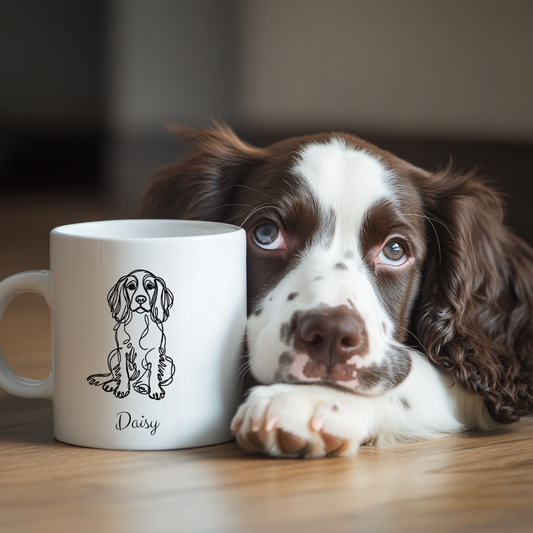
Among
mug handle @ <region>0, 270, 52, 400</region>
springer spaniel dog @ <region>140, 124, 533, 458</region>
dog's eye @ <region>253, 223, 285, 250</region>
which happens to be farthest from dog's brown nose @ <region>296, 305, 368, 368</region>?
mug handle @ <region>0, 270, 52, 400</region>

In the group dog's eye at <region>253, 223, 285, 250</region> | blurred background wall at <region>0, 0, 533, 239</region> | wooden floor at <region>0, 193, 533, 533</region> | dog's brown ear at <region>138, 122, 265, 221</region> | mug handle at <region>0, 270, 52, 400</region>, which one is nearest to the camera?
wooden floor at <region>0, 193, 533, 533</region>

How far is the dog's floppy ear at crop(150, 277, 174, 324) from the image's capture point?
3.43 ft

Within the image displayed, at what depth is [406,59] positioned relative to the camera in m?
4.02

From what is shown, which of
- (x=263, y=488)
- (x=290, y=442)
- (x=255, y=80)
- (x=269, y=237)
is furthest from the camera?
(x=255, y=80)

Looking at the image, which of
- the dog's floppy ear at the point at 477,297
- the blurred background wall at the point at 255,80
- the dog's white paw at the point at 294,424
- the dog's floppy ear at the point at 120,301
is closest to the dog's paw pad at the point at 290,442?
the dog's white paw at the point at 294,424

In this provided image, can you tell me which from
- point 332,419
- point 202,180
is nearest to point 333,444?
point 332,419

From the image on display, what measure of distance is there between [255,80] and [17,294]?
12.6ft

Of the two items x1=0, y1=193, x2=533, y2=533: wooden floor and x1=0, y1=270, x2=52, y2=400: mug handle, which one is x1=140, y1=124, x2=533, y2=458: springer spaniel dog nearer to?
x1=0, y1=193, x2=533, y2=533: wooden floor

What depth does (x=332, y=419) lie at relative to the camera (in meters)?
1.05

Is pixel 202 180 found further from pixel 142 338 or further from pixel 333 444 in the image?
pixel 333 444

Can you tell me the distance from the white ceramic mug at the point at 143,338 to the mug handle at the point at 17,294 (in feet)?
0.14

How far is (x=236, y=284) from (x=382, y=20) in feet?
10.8

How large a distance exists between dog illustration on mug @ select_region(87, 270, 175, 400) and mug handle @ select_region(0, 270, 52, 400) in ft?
0.55

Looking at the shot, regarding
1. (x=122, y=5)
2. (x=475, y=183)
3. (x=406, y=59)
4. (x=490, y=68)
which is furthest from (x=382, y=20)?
(x=475, y=183)
